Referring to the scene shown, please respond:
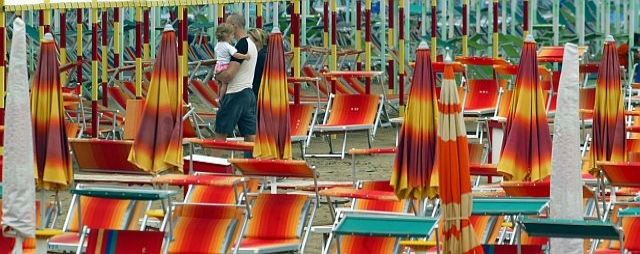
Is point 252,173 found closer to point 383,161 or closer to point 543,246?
point 543,246

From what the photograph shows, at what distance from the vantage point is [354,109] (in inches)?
682

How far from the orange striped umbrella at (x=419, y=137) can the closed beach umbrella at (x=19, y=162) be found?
6.80 ft

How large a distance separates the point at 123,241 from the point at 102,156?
7.51 feet

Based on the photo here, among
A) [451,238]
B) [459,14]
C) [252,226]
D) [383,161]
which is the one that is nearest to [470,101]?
[383,161]

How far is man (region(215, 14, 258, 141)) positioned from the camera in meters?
15.0

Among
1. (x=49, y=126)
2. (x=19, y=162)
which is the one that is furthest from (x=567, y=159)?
(x=49, y=126)

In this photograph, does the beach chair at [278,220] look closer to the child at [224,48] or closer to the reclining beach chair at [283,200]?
the reclining beach chair at [283,200]

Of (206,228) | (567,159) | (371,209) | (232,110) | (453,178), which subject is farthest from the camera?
(232,110)

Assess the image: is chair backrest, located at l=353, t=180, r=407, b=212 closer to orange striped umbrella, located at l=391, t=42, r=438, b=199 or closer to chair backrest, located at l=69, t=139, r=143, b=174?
orange striped umbrella, located at l=391, t=42, r=438, b=199

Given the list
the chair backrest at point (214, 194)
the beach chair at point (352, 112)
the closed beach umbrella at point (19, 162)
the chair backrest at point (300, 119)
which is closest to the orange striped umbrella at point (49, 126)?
the closed beach umbrella at point (19, 162)

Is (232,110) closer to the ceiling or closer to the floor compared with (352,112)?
closer to the ceiling

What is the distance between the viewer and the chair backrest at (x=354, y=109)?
56.5 ft

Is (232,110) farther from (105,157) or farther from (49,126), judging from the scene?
(49,126)

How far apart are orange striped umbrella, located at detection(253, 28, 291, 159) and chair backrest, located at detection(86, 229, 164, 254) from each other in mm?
2236
